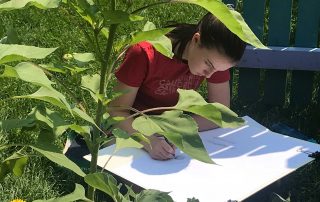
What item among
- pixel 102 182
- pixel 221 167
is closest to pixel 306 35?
pixel 221 167

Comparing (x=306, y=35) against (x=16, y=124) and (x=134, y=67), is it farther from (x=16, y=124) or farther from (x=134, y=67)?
(x=16, y=124)

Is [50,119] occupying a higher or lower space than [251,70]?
higher

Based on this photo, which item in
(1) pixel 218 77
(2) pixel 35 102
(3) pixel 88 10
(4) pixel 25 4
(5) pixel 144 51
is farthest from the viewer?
(2) pixel 35 102

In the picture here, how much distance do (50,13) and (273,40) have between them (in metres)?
1.36

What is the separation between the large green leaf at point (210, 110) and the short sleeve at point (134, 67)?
4.18 ft

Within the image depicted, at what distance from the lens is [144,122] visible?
3.11 ft

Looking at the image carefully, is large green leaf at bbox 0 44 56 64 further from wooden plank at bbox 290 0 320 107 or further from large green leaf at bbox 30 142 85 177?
wooden plank at bbox 290 0 320 107

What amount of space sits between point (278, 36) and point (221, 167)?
1095mm

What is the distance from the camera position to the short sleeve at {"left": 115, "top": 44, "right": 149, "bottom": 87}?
7.58 feet

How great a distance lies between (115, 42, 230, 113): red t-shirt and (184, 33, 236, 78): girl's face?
17 cm

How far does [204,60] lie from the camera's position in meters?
2.14

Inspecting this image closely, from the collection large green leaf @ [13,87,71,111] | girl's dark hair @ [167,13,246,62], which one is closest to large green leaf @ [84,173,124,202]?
large green leaf @ [13,87,71,111]

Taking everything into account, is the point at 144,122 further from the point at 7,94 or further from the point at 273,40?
the point at 273,40

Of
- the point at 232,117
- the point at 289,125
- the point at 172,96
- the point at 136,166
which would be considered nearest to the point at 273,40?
the point at 289,125
